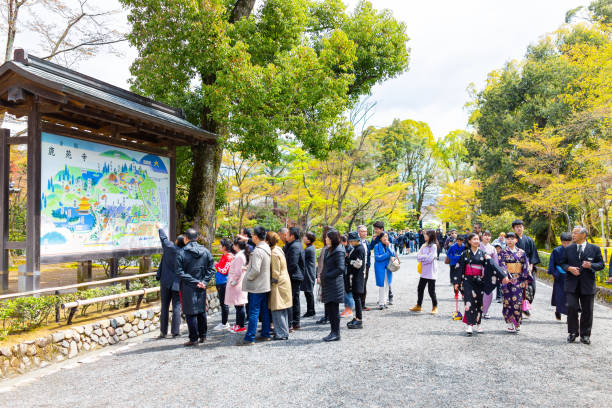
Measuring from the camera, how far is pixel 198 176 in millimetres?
11805

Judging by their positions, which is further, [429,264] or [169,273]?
[429,264]

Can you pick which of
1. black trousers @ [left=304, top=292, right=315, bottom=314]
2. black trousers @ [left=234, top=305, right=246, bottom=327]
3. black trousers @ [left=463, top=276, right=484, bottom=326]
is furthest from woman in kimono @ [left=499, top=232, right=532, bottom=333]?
black trousers @ [left=234, top=305, right=246, bottom=327]

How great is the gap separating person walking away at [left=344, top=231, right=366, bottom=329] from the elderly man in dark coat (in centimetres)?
244

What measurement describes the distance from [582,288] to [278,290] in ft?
15.1

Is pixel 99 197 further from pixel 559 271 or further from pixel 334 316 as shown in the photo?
pixel 559 271

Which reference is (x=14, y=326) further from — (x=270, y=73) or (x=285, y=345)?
(x=270, y=73)

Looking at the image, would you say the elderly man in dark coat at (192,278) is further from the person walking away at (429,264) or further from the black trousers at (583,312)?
the black trousers at (583,312)

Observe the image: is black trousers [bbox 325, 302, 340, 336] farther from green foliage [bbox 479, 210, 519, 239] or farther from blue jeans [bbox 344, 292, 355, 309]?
green foliage [bbox 479, 210, 519, 239]

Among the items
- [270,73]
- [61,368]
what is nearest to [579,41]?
[270,73]

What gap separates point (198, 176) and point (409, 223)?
3300 cm

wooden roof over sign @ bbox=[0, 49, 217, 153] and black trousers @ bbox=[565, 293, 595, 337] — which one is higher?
wooden roof over sign @ bbox=[0, 49, 217, 153]

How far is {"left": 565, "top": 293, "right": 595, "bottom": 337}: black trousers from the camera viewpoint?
19.0ft

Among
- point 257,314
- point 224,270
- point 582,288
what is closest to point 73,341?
point 224,270

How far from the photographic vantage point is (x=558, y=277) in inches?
271
